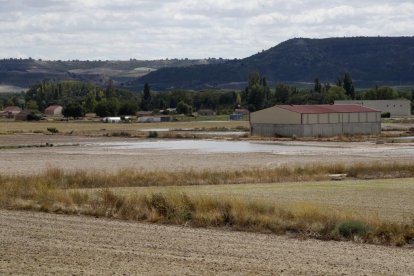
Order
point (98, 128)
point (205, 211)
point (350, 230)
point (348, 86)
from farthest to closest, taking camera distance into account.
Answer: point (348, 86) → point (98, 128) → point (205, 211) → point (350, 230)

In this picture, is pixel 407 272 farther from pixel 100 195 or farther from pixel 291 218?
pixel 100 195

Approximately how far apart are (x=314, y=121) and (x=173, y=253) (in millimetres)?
83646

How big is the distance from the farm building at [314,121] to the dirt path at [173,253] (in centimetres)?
7780

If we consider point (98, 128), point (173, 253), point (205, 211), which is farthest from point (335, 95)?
point (173, 253)

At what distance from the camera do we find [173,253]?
19.0 meters

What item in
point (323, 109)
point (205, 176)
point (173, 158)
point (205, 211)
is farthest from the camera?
point (323, 109)

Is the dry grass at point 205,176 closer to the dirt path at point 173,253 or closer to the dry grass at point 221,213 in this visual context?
the dry grass at point 221,213

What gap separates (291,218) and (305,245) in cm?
332

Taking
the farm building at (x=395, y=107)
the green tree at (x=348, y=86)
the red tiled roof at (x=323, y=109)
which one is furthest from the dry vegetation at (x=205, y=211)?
the green tree at (x=348, y=86)

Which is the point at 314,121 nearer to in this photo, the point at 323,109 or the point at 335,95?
the point at 323,109

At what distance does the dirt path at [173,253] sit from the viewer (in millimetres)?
16875

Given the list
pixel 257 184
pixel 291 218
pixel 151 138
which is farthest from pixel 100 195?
pixel 151 138

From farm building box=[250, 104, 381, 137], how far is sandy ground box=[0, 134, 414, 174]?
2246 centimetres

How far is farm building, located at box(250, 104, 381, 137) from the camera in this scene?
329 feet
